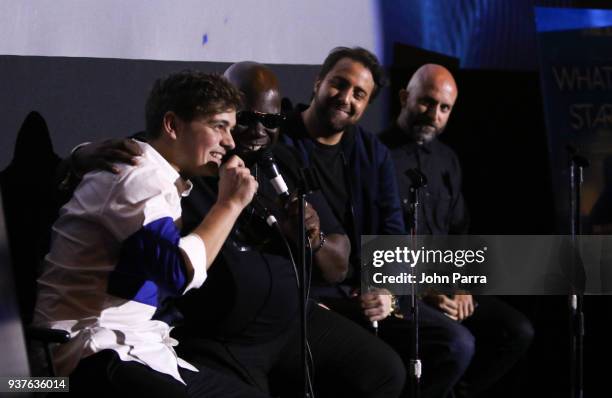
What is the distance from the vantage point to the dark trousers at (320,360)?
8.29 ft

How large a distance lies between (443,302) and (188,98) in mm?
1750

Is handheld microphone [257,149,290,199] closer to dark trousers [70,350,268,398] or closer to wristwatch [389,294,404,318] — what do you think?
dark trousers [70,350,268,398]

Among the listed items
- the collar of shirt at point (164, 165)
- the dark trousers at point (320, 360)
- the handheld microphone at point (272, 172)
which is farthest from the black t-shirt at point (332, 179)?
the collar of shirt at point (164, 165)

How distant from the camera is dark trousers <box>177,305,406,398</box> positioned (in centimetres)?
253

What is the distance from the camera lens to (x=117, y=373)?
1922 millimetres

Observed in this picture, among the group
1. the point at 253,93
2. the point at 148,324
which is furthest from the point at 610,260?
the point at 148,324

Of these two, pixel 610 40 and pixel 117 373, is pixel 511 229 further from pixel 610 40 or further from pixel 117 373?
pixel 117 373

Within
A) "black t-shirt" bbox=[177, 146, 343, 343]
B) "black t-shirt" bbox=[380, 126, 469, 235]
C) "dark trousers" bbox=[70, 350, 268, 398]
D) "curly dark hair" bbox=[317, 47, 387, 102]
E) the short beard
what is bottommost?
"dark trousers" bbox=[70, 350, 268, 398]

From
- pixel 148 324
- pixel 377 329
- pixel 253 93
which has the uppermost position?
pixel 253 93

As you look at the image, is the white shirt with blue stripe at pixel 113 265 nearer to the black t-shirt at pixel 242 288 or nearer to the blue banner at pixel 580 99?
the black t-shirt at pixel 242 288

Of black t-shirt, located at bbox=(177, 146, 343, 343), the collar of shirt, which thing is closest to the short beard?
black t-shirt, located at bbox=(177, 146, 343, 343)

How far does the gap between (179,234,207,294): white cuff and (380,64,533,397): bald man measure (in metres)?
1.54

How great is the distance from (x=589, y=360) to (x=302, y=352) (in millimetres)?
2530

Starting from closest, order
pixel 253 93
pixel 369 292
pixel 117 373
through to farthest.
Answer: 1. pixel 117 373
2. pixel 253 93
3. pixel 369 292
